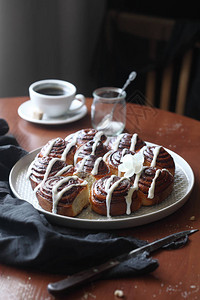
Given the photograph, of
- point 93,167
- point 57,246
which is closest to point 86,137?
point 93,167

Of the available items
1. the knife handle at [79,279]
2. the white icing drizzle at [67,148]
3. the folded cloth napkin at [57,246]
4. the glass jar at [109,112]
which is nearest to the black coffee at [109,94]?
the glass jar at [109,112]

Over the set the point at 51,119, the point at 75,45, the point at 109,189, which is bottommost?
the point at 75,45

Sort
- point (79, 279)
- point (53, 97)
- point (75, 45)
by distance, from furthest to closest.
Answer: point (75, 45), point (53, 97), point (79, 279)

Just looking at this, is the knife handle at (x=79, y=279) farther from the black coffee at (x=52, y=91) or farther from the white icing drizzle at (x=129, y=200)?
the black coffee at (x=52, y=91)

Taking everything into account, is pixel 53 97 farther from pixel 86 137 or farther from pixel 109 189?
pixel 109 189

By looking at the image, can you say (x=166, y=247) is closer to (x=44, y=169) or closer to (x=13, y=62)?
(x=44, y=169)

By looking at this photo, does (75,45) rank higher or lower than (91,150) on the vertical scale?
lower
